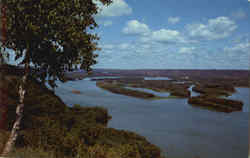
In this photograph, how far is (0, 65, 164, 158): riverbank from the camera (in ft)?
18.0

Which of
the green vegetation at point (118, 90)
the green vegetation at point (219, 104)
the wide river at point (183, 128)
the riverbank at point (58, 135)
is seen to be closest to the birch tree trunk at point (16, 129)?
the riverbank at point (58, 135)

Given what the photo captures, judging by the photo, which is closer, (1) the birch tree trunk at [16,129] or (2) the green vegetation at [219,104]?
(1) the birch tree trunk at [16,129]

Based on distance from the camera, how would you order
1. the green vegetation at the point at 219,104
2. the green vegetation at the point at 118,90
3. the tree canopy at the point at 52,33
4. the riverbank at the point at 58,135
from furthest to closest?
the green vegetation at the point at 118,90 → the green vegetation at the point at 219,104 → the riverbank at the point at 58,135 → the tree canopy at the point at 52,33

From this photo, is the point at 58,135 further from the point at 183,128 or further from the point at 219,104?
the point at 219,104

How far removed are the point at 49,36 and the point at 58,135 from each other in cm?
298

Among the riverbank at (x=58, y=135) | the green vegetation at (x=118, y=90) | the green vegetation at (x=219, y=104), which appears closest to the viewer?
the riverbank at (x=58, y=135)

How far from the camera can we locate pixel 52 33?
16.1 feet

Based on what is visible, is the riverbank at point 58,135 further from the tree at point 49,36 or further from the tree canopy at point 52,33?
the tree canopy at point 52,33

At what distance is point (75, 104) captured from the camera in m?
12.4

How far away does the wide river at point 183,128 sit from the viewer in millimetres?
8273

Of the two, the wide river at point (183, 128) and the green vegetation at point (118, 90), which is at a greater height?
the green vegetation at point (118, 90)

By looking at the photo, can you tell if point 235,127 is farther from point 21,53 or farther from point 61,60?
point 21,53

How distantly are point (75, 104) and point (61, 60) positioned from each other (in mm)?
7554

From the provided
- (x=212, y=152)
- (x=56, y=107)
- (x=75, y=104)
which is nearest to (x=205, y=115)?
(x=212, y=152)
